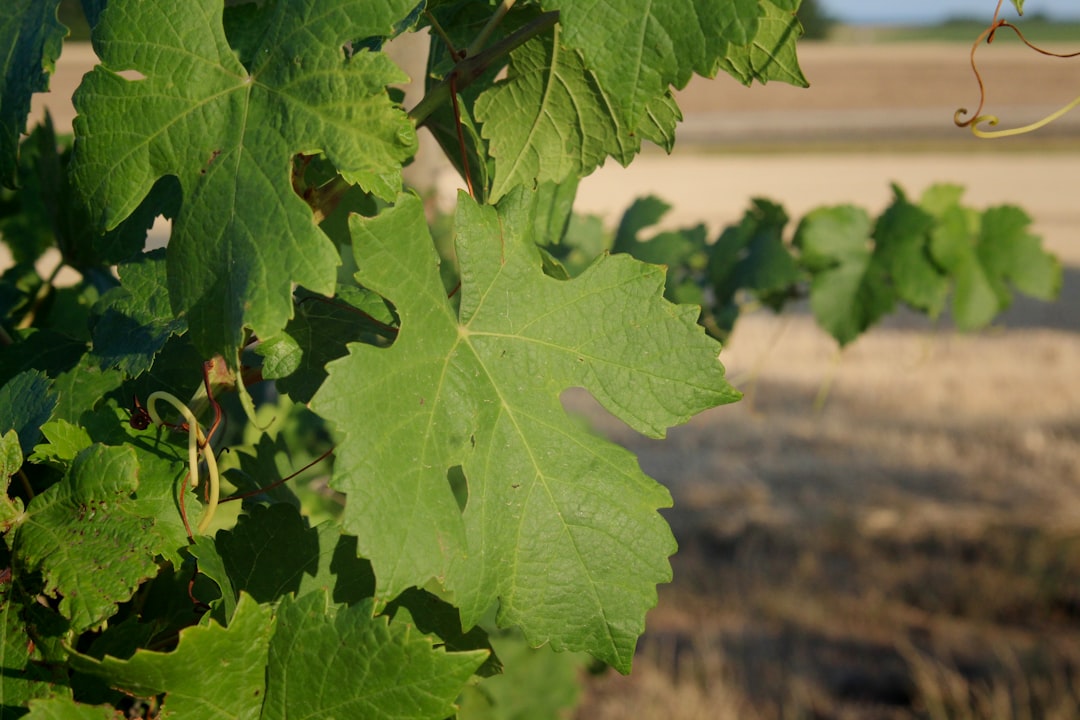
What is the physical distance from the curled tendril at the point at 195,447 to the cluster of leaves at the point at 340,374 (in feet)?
0.05

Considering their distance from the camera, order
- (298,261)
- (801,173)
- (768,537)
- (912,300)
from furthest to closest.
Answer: (801,173) < (768,537) < (912,300) < (298,261)

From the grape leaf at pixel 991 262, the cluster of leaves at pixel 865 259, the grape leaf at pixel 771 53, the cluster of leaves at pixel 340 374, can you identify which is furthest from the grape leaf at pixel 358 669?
the grape leaf at pixel 991 262

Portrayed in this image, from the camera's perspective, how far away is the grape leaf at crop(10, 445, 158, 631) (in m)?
0.64

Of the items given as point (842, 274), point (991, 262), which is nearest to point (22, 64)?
point (842, 274)

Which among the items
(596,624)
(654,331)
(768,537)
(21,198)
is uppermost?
(654,331)

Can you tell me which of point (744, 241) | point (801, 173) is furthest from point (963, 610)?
point (801, 173)

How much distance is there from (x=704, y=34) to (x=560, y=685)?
1987 mm

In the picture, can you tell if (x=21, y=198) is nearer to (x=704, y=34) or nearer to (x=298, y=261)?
(x=298, y=261)

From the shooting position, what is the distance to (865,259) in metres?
2.04

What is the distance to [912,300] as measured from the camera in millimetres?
2010

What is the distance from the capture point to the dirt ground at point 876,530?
10.2 ft

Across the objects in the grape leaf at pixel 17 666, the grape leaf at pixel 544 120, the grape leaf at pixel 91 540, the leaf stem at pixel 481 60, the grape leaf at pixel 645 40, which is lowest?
the grape leaf at pixel 17 666

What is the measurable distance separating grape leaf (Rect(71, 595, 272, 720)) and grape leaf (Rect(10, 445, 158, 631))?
4cm

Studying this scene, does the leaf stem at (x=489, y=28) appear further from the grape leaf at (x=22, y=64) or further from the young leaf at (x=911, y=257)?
the young leaf at (x=911, y=257)
